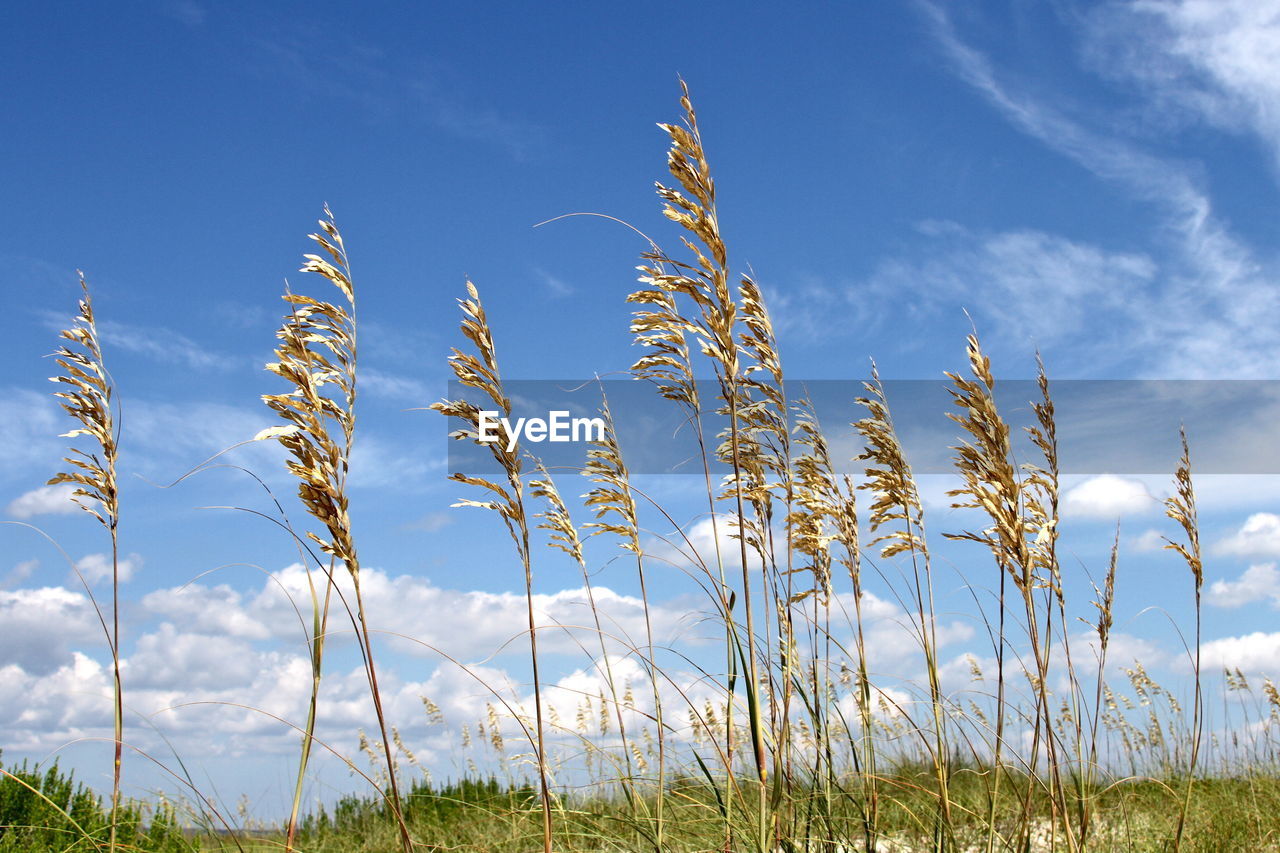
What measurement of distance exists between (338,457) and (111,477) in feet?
6.60

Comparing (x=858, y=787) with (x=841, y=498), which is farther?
(x=858, y=787)

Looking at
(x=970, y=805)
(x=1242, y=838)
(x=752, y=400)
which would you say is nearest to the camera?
(x=752, y=400)

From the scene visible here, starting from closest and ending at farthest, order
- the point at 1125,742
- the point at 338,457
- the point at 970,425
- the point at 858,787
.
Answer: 1. the point at 338,457
2. the point at 970,425
3. the point at 858,787
4. the point at 1125,742

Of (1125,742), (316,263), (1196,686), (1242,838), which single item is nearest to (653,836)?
(316,263)

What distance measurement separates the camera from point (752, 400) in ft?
11.7

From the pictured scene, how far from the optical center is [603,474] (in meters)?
3.59

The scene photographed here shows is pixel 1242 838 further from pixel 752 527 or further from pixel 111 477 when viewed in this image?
pixel 111 477

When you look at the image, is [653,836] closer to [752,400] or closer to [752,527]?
[752,527]

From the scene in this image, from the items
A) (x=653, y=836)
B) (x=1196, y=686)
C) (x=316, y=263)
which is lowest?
(x=653, y=836)

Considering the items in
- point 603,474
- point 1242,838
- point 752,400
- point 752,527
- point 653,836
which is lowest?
point 1242,838

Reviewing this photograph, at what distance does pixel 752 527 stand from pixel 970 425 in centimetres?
79

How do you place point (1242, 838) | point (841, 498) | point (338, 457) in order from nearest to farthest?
1. point (338, 457)
2. point (841, 498)
3. point (1242, 838)

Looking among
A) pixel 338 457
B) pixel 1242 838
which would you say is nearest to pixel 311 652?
pixel 338 457

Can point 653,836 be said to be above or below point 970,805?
above
